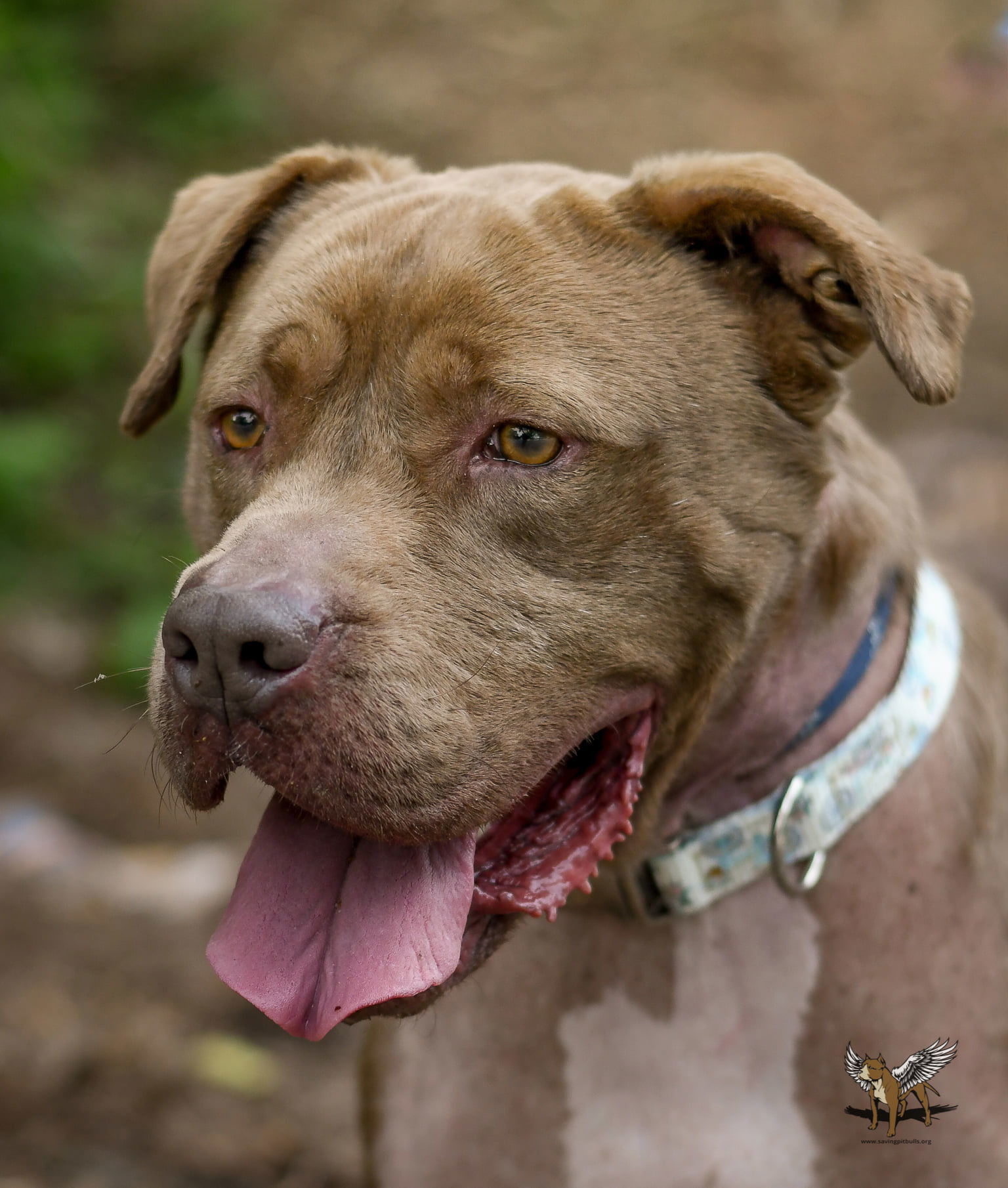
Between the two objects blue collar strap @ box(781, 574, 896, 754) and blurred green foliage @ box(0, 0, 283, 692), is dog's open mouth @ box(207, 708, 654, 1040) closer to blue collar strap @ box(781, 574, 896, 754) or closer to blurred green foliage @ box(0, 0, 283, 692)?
blue collar strap @ box(781, 574, 896, 754)

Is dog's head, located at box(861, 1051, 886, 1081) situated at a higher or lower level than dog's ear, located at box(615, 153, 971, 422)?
lower

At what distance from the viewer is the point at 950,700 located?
317 centimetres

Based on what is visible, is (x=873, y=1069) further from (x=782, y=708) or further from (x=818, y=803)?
(x=782, y=708)

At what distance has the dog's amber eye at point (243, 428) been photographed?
2.93 metres

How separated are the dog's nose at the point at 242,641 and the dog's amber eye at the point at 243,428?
0.61 meters

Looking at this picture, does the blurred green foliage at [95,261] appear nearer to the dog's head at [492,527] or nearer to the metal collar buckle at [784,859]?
the dog's head at [492,527]

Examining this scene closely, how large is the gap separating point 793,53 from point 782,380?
874cm

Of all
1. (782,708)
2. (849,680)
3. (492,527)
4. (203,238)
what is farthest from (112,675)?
(849,680)

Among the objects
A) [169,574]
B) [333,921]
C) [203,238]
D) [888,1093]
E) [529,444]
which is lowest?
[169,574]

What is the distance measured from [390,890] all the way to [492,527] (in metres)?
0.70

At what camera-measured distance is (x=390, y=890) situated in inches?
104

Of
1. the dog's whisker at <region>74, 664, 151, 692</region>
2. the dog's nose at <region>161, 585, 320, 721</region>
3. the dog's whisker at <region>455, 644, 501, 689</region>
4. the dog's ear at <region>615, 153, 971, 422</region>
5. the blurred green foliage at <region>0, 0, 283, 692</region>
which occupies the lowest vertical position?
the blurred green foliage at <region>0, 0, 283, 692</region>

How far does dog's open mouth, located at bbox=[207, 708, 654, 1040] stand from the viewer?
2.54m

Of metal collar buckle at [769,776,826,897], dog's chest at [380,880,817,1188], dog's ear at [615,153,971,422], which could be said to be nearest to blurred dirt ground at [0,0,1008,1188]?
dog's chest at [380,880,817,1188]
